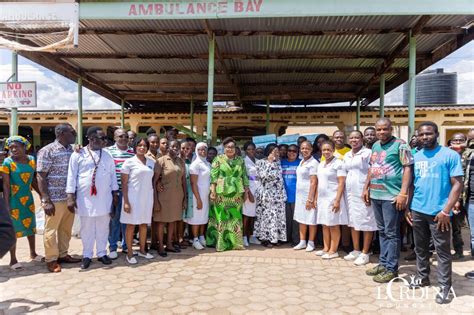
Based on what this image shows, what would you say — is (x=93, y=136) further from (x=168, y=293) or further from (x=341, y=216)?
(x=341, y=216)

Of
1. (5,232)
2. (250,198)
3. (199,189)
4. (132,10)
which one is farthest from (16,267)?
(132,10)

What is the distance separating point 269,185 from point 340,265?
1474mm

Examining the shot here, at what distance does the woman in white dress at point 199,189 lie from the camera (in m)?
4.82

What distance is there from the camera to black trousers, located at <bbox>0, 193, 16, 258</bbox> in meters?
1.50

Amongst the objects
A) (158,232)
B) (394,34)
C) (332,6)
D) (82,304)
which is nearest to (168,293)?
(82,304)

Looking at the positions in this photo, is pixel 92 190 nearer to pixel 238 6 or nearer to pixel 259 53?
pixel 238 6

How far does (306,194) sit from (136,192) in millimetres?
2317

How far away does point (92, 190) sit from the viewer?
160 inches

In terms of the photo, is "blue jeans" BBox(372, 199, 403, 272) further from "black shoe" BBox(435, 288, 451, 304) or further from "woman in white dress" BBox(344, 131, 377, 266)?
"black shoe" BBox(435, 288, 451, 304)

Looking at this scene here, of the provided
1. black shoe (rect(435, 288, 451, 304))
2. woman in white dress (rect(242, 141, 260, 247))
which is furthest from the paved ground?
woman in white dress (rect(242, 141, 260, 247))

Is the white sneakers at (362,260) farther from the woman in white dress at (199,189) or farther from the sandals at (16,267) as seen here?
the sandals at (16,267)

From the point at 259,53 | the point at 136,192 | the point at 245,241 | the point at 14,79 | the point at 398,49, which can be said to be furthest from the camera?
the point at 259,53

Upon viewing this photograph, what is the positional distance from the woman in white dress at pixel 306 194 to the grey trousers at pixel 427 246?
1.43m

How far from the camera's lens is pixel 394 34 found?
23.3ft
